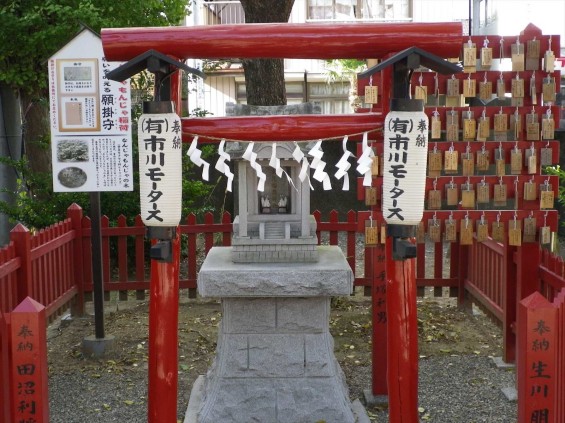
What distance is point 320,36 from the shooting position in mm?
4828

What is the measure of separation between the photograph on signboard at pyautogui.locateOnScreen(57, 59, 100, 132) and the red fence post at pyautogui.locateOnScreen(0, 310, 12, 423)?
3.68m

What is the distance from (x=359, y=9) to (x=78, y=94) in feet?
47.4

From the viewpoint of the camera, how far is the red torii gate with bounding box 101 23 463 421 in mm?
4805

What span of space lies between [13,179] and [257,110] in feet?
25.2

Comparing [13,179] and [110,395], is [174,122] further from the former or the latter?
[13,179]

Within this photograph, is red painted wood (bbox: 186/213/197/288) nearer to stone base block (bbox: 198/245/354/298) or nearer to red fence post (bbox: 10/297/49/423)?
stone base block (bbox: 198/245/354/298)

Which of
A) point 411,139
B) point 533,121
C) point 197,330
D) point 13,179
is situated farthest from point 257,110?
point 13,179

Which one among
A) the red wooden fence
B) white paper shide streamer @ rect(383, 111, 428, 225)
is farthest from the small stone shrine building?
white paper shide streamer @ rect(383, 111, 428, 225)

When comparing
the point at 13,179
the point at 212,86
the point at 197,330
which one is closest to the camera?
the point at 197,330

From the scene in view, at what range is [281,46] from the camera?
488 cm

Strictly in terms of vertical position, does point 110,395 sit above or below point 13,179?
below

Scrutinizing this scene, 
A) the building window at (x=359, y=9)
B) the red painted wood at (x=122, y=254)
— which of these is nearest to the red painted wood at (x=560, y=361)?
the red painted wood at (x=122, y=254)

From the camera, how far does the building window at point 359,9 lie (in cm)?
2036

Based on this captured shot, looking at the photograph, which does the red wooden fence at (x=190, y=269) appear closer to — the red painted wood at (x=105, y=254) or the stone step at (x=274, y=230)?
the red painted wood at (x=105, y=254)
